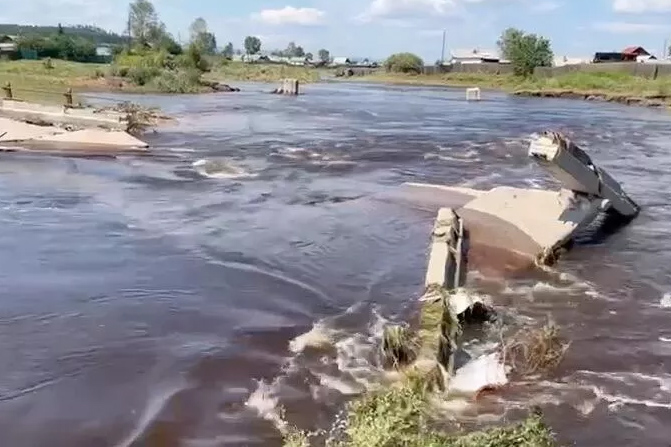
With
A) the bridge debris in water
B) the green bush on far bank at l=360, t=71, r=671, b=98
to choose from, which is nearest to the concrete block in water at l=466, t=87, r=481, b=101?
the green bush on far bank at l=360, t=71, r=671, b=98

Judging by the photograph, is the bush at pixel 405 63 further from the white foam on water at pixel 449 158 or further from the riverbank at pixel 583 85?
the white foam on water at pixel 449 158

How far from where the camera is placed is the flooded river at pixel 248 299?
8.86 m

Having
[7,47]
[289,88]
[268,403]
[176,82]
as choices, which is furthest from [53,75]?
[268,403]

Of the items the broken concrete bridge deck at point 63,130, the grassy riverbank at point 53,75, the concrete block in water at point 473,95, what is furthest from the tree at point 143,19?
the broken concrete bridge deck at point 63,130

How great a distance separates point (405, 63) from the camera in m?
112

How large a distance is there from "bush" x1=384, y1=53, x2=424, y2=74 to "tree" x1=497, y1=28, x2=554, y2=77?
15.1 metres

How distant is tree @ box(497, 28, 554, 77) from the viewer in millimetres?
93750

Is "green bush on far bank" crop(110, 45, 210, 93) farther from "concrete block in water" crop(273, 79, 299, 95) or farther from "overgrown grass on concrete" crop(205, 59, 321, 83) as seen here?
"overgrown grass on concrete" crop(205, 59, 321, 83)

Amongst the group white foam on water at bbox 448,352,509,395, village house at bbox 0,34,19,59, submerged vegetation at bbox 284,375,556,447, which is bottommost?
white foam on water at bbox 448,352,509,395

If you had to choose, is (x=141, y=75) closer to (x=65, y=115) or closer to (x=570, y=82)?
(x=65, y=115)

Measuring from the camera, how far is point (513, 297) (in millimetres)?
12898

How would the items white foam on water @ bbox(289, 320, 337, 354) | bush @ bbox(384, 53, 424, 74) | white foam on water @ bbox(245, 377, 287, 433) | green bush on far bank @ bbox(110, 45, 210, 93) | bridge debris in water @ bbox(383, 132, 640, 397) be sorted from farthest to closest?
bush @ bbox(384, 53, 424, 74) < green bush on far bank @ bbox(110, 45, 210, 93) < white foam on water @ bbox(289, 320, 337, 354) < bridge debris in water @ bbox(383, 132, 640, 397) < white foam on water @ bbox(245, 377, 287, 433)

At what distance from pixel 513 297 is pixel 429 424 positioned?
539cm

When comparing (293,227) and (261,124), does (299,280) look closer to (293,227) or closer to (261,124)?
(293,227)
